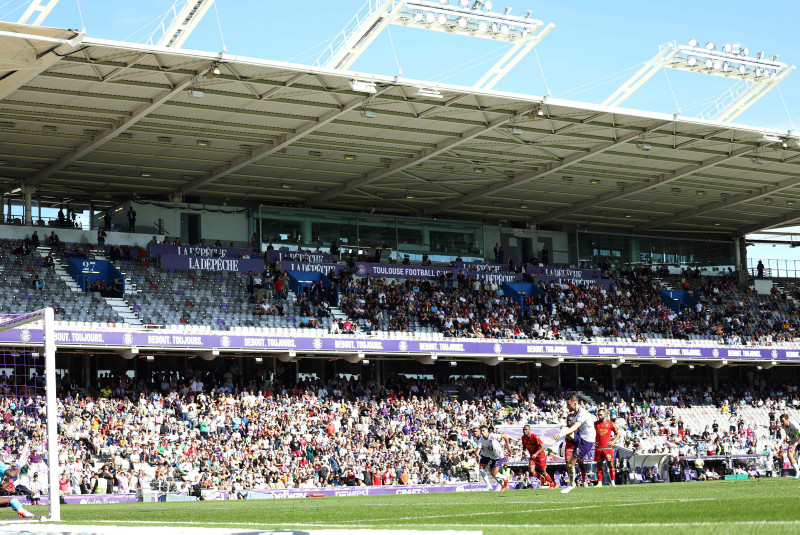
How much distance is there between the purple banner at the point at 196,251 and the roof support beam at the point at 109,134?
477 cm

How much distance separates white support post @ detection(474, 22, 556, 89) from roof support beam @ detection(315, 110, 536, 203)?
217cm

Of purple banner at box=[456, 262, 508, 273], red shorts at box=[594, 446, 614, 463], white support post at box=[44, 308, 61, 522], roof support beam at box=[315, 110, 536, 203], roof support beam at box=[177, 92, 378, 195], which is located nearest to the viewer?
white support post at box=[44, 308, 61, 522]

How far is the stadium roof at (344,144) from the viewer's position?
101 ft

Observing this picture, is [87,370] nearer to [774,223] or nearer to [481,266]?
[481,266]

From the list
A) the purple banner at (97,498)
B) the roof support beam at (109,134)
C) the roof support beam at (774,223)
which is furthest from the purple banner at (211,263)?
the roof support beam at (774,223)

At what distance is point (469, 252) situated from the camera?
50.3m

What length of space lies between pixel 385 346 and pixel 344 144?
25.8 ft

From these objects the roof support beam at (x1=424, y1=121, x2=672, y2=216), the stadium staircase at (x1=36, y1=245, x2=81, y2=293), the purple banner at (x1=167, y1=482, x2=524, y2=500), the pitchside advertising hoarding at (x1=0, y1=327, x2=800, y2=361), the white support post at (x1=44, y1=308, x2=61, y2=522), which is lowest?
the purple banner at (x1=167, y1=482, x2=524, y2=500)

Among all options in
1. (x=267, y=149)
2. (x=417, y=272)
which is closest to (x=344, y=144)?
(x=267, y=149)

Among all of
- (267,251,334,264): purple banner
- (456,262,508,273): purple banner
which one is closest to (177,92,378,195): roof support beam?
(267,251,334,264): purple banner

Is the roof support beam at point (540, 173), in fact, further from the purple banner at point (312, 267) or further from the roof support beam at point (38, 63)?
the roof support beam at point (38, 63)

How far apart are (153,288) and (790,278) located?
36.8m

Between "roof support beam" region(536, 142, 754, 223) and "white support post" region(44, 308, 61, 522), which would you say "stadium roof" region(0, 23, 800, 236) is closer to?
"roof support beam" region(536, 142, 754, 223)

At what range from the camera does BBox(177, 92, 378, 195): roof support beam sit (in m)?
34.4
